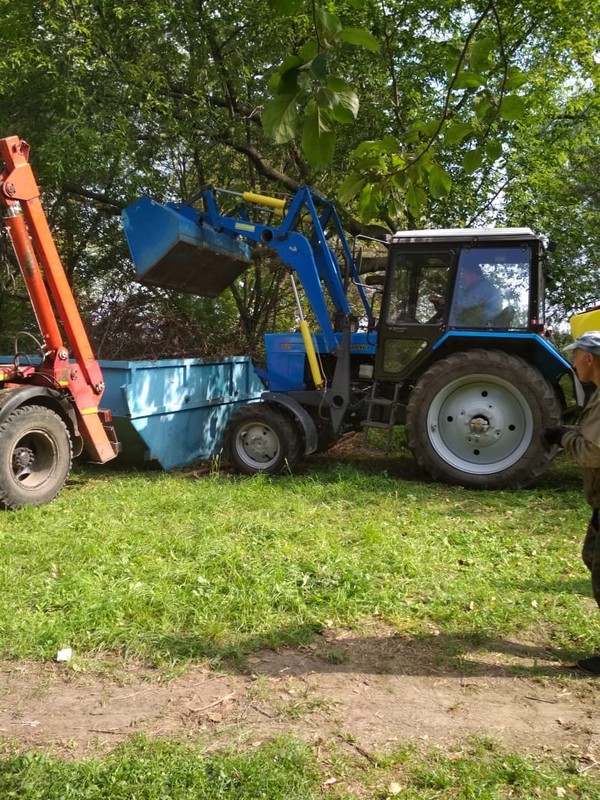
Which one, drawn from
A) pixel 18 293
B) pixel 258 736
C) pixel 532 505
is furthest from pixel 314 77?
pixel 18 293

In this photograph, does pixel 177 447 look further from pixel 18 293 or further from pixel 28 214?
pixel 18 293

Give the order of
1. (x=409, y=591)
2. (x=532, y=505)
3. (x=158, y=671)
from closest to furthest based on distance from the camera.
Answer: (x=158, y=671) → (x=409, y=591) → (x=532, y=505)

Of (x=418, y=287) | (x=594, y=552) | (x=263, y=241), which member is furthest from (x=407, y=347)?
Answer: (x=594, y=552)

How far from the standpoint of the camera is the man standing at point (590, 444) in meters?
2.88

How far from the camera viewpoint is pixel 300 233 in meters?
7.20

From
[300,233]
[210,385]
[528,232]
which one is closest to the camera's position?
[528,232]

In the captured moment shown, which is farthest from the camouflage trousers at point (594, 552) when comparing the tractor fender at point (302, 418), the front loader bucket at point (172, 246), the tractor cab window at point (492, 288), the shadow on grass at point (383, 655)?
the front loader bucket at point (172, 246)

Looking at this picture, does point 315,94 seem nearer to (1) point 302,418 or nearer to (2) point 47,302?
(2) point 47,302

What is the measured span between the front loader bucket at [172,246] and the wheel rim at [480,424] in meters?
3.10

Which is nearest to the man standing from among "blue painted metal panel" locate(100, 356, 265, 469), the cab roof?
the cab roof

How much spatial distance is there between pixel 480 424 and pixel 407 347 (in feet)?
3.53

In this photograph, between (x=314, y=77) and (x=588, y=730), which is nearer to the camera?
(x=314, y=77)

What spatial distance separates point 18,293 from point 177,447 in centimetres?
550

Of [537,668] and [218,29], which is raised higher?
[218,29]
